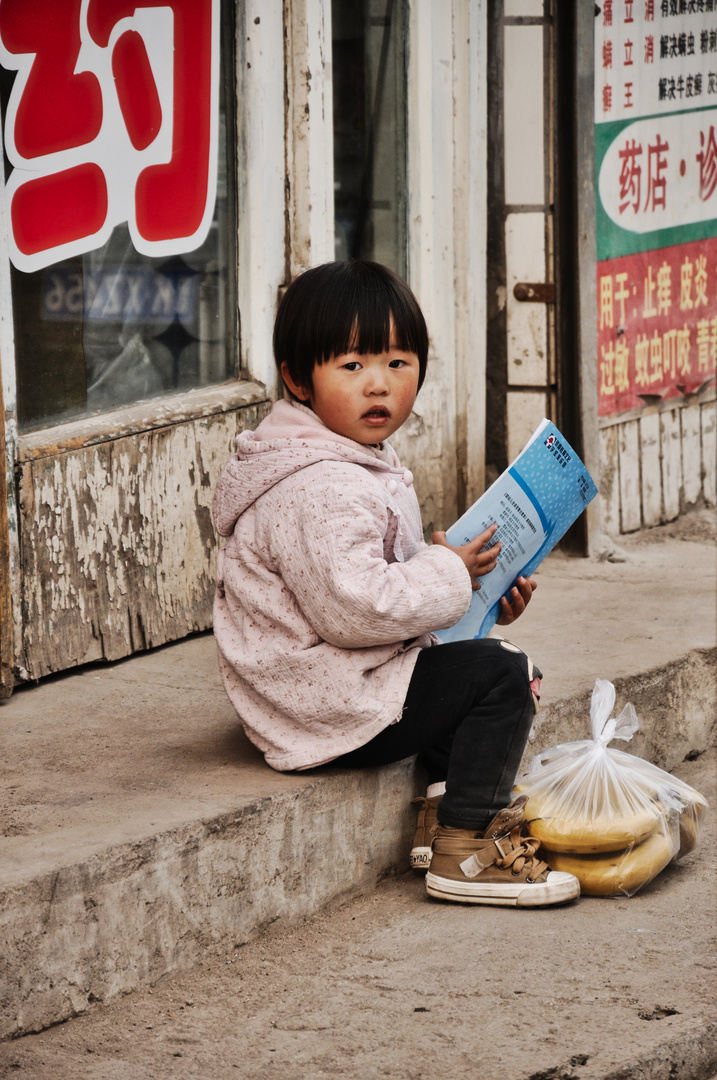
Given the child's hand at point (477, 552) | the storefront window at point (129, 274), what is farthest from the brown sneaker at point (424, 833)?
the storefront window at point (129, 274)

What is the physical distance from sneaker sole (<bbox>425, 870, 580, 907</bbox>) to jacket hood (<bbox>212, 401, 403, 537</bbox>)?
0.79 meters

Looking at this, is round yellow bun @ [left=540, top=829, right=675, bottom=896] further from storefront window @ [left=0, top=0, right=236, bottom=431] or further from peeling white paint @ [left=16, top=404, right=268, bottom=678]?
storefront window @ [left=0, top=0, right=236, bottom=431]

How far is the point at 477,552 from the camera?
254cm

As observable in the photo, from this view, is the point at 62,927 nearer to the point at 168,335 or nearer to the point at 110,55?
the point at 168,335

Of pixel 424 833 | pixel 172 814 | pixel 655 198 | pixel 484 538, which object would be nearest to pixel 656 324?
pixel 655 198

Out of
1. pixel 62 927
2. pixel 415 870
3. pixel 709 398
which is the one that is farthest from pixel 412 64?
pixel 62 927

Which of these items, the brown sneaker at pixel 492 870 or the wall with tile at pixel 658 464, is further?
the wall with tile at pixel 658 464

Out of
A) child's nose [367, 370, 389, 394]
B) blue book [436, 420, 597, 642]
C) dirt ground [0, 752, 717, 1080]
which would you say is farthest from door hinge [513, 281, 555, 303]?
dirt ground [0, 752, 717, 1080]

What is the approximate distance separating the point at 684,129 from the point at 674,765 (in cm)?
246

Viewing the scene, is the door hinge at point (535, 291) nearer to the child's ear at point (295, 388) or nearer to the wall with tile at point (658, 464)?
the wall with tile at point (658, 464)

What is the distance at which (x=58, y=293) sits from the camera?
3121 millimetres

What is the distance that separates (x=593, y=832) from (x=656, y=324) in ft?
8.77

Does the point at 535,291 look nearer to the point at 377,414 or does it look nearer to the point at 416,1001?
the point at 377,414

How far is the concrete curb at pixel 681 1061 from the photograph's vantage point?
203 cm
